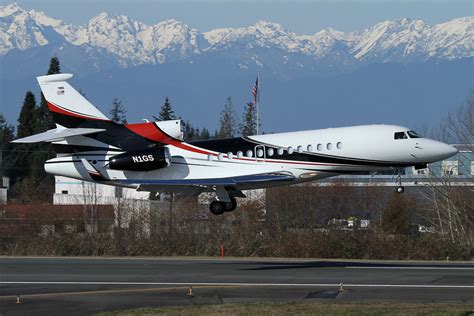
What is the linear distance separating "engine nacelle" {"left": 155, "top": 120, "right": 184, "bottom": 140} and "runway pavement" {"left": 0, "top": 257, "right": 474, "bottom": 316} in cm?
517

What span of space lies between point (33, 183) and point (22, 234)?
486 cm

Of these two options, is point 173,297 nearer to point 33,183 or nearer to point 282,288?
point 282,288

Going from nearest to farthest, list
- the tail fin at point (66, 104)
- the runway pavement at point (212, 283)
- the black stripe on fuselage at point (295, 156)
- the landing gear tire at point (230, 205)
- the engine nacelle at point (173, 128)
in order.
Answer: the runway pavement at point (212, 283) < the black stripe on fuselage at point (295, 156) < the landing gear tire at point (230, 205) < the engine nacelle at point (173, 128) < the tail fin at point (66, 104)

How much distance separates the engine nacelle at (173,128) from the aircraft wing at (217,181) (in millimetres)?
1785

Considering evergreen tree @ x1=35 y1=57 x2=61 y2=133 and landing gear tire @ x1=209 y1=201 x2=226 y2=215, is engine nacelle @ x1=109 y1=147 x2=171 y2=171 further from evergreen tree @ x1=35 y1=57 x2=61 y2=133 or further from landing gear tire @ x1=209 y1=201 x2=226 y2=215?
evergreen tree @ x1=35 y1=57 x2=61 y2=133

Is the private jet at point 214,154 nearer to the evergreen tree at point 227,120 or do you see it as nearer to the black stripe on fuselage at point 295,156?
the black stripe on fuselage at point 295,156

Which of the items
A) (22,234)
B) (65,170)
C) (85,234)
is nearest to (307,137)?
(65,170)

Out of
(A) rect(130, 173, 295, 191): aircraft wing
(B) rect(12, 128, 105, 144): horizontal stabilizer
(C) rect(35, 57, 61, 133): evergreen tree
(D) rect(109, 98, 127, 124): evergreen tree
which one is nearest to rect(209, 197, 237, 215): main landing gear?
(A) rect(130, 173, 295, 191): aircraft wing

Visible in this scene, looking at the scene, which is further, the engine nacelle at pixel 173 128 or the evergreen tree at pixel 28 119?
the evergreen tree at pixel 28 119

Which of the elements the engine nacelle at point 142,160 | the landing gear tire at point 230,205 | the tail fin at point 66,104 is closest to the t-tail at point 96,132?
the tail fin at point 66,104

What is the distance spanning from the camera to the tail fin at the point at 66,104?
38469 millimetres

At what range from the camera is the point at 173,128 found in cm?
3719

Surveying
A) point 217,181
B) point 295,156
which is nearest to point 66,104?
point 217,181

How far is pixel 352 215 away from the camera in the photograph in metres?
70.8
